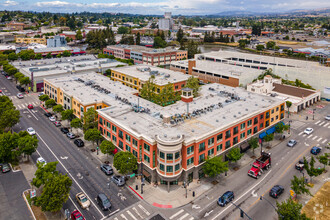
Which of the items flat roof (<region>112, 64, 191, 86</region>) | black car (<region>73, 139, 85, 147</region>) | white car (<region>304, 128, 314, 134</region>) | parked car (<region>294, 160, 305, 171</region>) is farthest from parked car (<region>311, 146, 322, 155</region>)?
black car (<region>73, 139, 85, 147</region>)

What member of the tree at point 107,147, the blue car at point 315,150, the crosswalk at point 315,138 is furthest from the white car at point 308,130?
the tree at point 107,147

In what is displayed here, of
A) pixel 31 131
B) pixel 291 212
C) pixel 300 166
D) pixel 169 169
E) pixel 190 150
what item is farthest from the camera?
pixel 31 131

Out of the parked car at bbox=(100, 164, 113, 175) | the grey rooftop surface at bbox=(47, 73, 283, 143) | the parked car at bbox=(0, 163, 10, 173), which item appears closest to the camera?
the grey rooftop surface at bbox=(47, 73, 283, 143)


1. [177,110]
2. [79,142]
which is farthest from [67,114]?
[177,110]

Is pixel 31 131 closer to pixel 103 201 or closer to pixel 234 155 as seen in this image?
pixel 103 201

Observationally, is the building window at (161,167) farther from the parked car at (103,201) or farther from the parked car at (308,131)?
the parked car at (308,131)

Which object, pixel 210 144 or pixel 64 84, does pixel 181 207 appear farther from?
pixel 64 84

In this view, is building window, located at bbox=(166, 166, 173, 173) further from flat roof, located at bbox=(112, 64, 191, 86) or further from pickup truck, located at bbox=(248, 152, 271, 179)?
flat roof, located at bbox=(112, 64, 191, 86)
